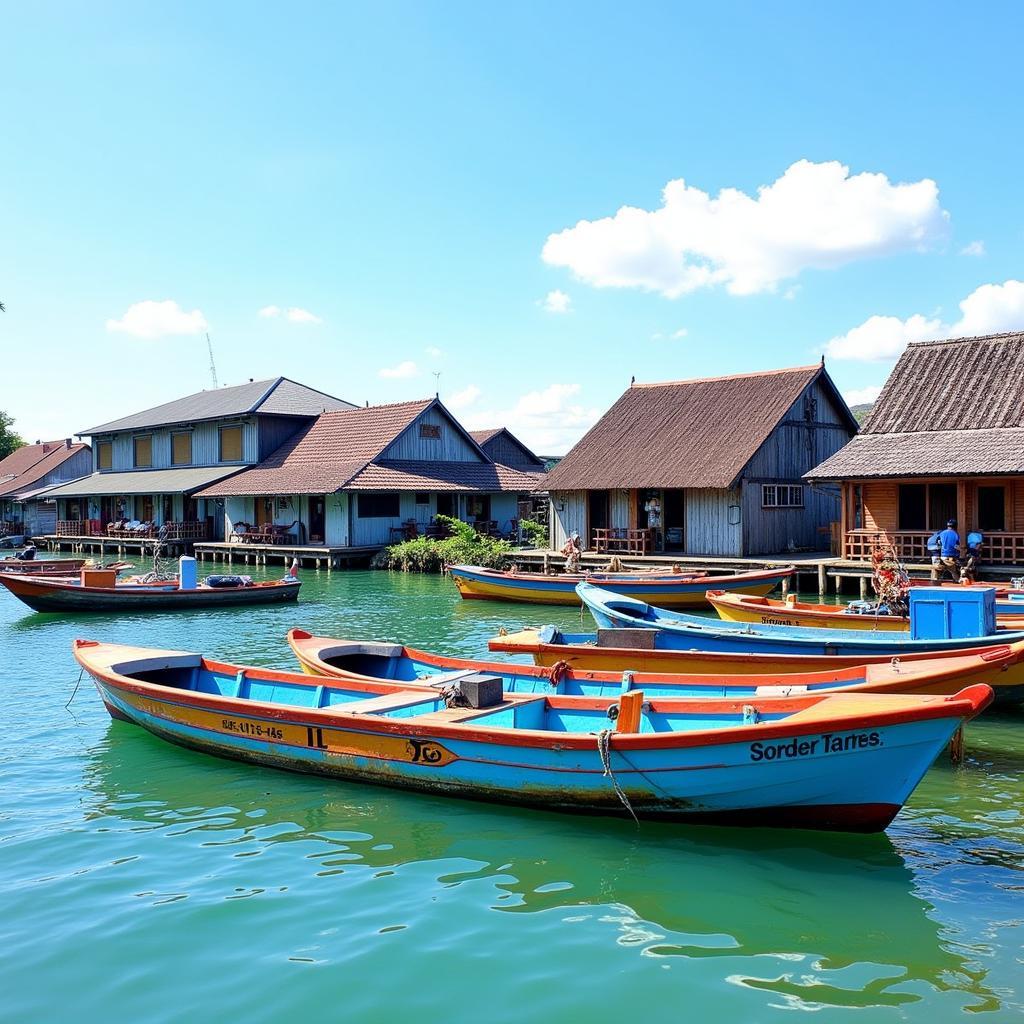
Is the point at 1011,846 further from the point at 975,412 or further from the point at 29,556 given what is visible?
the point at 29,556

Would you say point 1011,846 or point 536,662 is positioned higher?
point 536,662

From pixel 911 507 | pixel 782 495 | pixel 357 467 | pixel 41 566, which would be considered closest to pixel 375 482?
pixel 357 467

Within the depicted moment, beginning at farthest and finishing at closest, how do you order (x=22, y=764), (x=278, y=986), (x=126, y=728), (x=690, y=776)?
(x=126, y=728)
(x=22, y=764)
(x=690, y=776)
(x=278, y=986)

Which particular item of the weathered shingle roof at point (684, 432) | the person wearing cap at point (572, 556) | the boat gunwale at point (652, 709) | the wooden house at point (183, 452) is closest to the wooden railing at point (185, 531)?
the wooden house at point (183, 452)

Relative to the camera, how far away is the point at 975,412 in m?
25.5

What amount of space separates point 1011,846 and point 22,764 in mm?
9853

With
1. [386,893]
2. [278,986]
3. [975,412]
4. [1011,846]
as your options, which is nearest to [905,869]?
[1011,846]

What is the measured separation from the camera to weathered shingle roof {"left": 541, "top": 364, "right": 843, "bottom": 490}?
2844 centimetres

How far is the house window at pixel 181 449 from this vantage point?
48.0 meters

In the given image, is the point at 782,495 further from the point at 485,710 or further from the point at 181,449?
the point at 181,449

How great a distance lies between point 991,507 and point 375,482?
21.0 meters

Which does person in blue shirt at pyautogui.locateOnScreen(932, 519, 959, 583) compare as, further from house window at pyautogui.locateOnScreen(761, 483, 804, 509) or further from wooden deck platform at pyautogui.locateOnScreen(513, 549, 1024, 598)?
house window at pyautogui.locateOnScreen(761, 483, 804, 509)

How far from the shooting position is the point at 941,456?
2389 cm

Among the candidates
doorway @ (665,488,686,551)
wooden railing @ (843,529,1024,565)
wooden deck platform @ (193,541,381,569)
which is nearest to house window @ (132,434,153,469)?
wooden deck platform @ (193,541,381,569)
